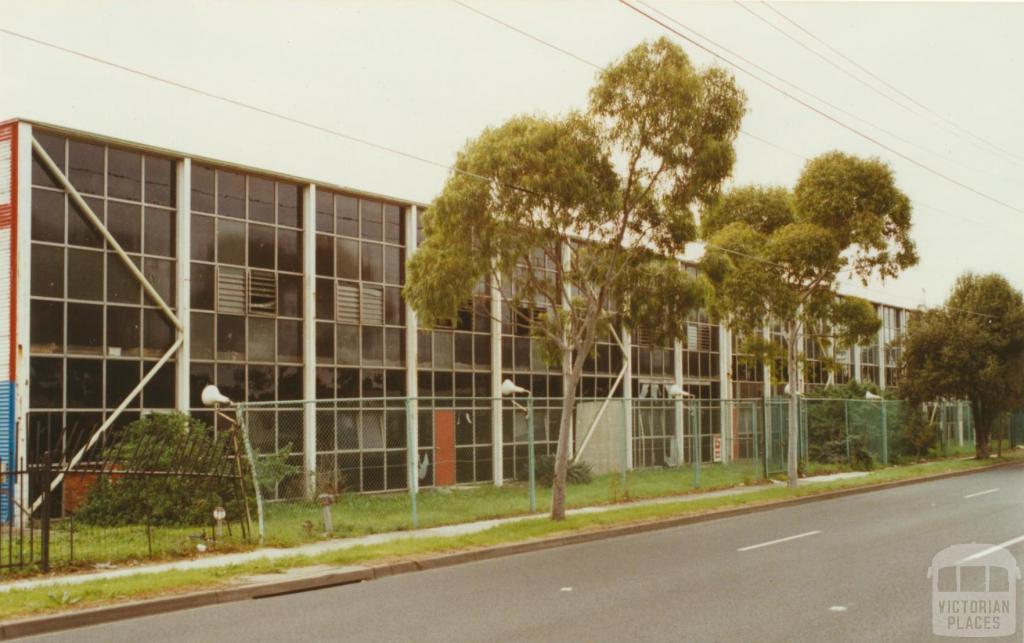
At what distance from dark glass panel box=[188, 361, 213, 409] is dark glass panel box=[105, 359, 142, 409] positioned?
1183 millimetres

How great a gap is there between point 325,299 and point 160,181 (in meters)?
5.06

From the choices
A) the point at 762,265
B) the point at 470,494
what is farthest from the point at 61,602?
the point at 762,265

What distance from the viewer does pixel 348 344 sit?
25391mm

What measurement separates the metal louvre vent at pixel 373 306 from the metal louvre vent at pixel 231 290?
3682 millimetres

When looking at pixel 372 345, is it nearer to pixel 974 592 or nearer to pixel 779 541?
pixel 779 541

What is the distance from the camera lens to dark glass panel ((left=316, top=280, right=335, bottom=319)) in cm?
2470

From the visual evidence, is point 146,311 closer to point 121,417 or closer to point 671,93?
point 121,417

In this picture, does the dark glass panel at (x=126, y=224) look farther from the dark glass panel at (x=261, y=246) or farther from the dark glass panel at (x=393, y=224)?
the dark glass panel at (x=393, y=224)

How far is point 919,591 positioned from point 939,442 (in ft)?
113

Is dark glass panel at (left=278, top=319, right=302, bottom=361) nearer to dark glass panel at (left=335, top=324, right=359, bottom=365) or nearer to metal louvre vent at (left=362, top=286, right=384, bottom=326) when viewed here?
dark glass panel at (left=335, top=324, right=359, bottom=365)

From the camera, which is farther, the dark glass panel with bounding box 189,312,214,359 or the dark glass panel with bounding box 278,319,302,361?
the dark glass panel with bounding box 278,319,302,361

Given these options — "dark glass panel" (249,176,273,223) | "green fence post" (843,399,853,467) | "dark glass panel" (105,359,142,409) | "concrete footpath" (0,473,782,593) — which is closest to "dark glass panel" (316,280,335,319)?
"dark glass panel" (249,176,273,223)

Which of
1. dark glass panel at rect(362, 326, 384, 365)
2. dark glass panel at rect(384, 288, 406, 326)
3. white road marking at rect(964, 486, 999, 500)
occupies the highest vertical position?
dark glass panel at rect(384, 288, 406, 326)

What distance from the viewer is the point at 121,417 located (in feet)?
67.6
